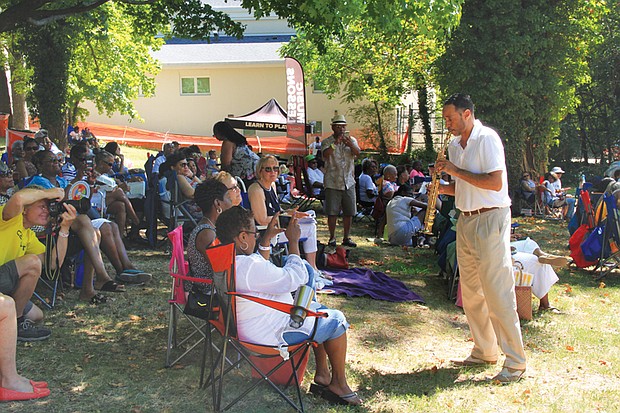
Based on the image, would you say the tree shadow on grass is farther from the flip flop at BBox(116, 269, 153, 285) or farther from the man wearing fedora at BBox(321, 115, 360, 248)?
the man wearing fedora at BBox(321, 115, 360, 248)

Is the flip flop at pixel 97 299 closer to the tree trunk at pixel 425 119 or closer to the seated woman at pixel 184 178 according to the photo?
the seated woman at pixel 184 178

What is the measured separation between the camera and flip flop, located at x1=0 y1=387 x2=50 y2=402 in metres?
4.21

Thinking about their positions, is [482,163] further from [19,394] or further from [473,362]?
[19,394]

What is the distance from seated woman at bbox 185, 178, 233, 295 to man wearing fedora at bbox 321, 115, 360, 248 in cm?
432

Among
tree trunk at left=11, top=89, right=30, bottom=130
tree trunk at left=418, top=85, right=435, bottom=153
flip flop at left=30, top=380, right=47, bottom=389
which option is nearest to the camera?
flip flop at left=30, top=380, right=47, bottom=389

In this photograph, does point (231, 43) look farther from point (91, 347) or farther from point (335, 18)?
point (91, 347)

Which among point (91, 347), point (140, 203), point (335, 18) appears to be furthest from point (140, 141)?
point (91, 347)

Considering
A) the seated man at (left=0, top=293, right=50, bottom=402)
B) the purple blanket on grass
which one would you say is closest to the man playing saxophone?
the purple blanket on grass

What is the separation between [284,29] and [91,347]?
31108 mm

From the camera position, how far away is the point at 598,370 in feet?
17.5

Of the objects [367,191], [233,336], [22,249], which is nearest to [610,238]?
[367,191]

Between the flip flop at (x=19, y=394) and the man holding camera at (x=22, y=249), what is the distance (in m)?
0.94

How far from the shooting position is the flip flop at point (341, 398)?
4.45 m

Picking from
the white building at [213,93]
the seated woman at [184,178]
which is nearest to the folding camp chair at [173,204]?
the seated woman at [184,178]
